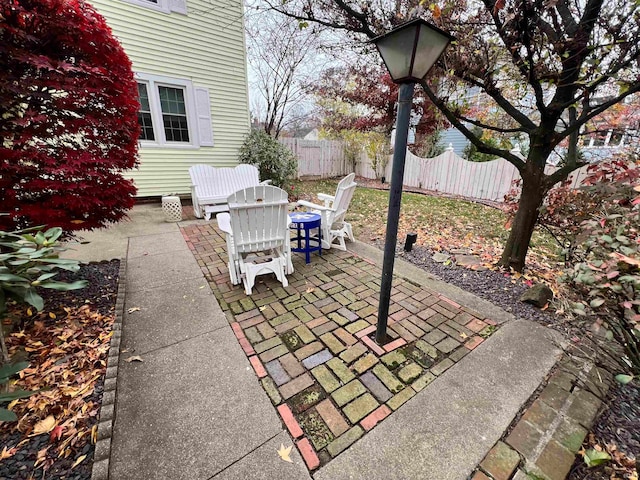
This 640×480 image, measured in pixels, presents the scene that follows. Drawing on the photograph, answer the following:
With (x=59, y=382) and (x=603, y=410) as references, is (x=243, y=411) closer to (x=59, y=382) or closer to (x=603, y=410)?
(x=59, y=382)

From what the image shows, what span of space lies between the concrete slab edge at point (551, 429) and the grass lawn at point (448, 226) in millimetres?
1909

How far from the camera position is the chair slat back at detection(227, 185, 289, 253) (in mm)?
2695

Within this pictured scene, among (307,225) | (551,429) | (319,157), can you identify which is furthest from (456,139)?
(551,429)

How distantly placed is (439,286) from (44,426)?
335 cm

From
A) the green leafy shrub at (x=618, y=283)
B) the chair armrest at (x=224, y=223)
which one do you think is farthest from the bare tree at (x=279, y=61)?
the green leafy shrub at (x=618, y=283)

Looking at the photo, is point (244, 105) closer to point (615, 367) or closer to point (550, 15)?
point (550, 15)

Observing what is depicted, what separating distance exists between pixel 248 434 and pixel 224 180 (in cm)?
574

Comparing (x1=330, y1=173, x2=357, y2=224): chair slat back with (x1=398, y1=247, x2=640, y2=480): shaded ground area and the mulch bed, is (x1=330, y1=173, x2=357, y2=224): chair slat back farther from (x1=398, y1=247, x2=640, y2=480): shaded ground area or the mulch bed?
the mulch bed

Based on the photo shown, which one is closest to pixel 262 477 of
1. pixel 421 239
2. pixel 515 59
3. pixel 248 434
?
pixel 248 434

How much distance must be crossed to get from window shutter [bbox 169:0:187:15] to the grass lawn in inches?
201

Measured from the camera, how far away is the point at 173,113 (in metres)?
6.76

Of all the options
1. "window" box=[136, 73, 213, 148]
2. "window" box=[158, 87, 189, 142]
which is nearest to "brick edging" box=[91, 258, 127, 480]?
"window" box=[136, 73, 213, 148]

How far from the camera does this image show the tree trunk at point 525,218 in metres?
3.01

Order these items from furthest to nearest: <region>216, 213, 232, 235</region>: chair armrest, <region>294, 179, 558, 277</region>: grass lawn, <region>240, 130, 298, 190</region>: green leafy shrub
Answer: <region>240, 130, 298, 190</region>: green leafy shrub, <region>294, 179, 558, 277</region>: grass lawn, <region>216, 213, 232, 235</region>: chair armrest
